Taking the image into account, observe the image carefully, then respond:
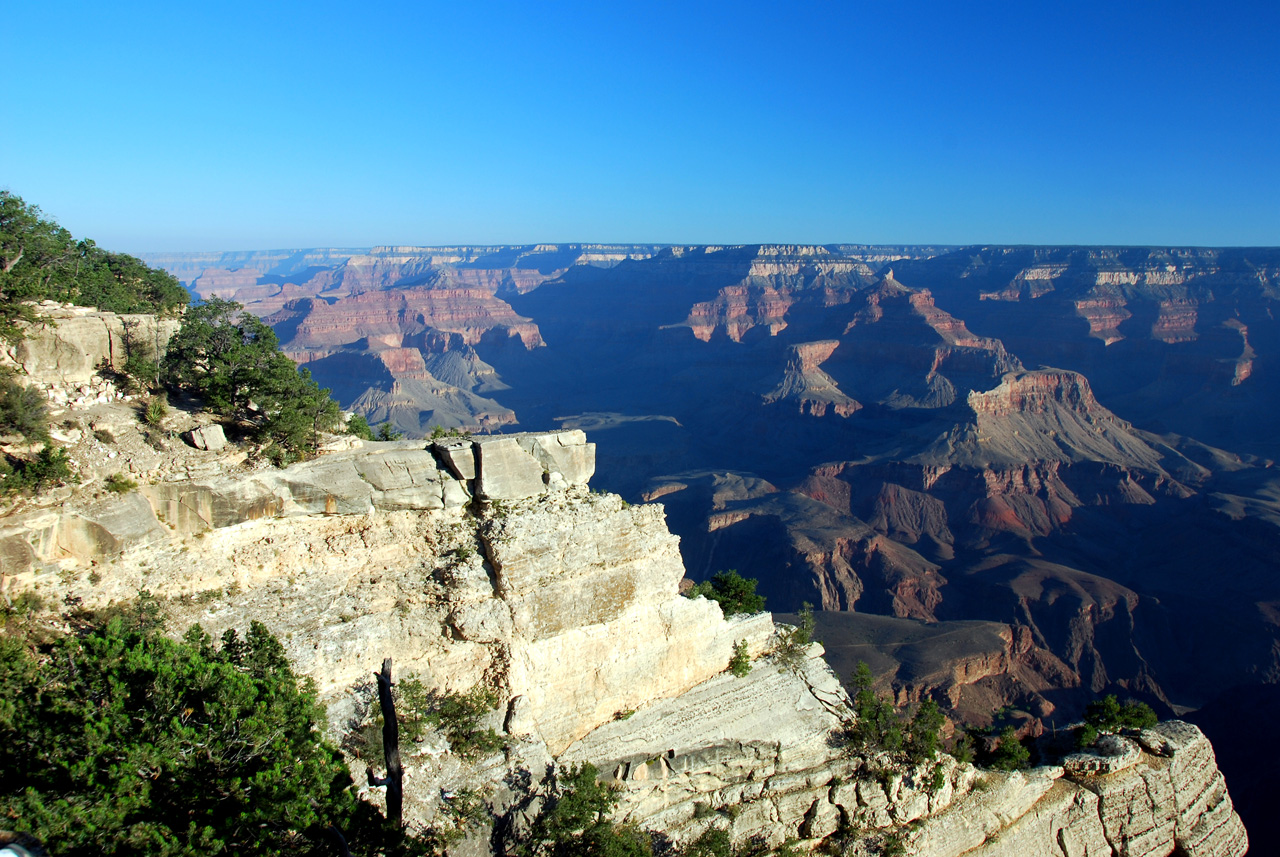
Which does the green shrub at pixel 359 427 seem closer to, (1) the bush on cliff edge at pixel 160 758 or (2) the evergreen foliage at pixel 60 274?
(2) the evergreen foliage at pixel 60 274

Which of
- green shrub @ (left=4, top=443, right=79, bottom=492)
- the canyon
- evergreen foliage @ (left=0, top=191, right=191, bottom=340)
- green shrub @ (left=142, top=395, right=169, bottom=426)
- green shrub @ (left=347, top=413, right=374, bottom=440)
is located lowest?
the canyon

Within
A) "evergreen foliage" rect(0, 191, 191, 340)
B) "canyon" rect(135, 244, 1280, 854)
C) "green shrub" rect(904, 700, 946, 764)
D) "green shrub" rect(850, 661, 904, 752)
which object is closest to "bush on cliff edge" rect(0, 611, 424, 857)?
"evergreen foliage" rect(0, 191, 191, 340)

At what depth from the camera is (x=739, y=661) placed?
67.3 ft

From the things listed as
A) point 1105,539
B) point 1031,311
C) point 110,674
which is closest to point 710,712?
point 110,674

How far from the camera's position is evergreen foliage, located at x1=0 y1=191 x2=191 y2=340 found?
57.3ft

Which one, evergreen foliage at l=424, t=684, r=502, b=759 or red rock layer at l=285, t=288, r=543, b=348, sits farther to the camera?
red rock layer at l=285, t=288, r=543, b=348

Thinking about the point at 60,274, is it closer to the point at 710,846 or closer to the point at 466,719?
the point at 466,719

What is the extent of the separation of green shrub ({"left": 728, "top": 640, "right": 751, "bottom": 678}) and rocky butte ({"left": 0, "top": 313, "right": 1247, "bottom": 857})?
23 cm

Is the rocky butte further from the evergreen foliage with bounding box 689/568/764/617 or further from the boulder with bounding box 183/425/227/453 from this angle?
the evergreen foliage with bounding box 689/568/764/617

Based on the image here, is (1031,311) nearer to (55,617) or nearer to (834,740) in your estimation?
(834,740)

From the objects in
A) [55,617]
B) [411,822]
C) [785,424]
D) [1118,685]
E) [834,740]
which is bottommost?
[1118,685]

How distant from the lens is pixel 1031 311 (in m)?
145

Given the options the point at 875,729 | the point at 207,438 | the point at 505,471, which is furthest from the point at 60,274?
the point at 875,729

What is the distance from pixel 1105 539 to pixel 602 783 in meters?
76.9
